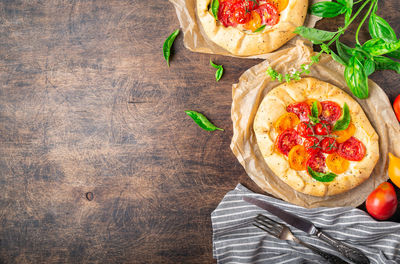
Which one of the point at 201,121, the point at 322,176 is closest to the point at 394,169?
the point at 322,176

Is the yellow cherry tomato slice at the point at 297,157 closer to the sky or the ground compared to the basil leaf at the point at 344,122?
closer to the ground

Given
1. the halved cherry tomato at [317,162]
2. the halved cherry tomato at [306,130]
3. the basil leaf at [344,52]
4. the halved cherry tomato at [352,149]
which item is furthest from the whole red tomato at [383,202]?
the basil leaf at [344,52]

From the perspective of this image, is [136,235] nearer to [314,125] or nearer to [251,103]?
[251,103]

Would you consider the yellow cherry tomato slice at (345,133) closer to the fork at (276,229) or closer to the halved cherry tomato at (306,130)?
the halved cherry tomato at (306,130)

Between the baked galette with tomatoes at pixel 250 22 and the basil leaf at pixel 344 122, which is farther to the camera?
the baked galette with tomatoes at pixel 250 22

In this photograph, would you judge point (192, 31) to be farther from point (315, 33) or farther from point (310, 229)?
point (310, 229)

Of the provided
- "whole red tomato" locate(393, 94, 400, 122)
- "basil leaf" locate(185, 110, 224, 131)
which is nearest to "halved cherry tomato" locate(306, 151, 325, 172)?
"whole red tomato" locate(393, 94, 400, 122)

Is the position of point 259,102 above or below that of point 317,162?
above
